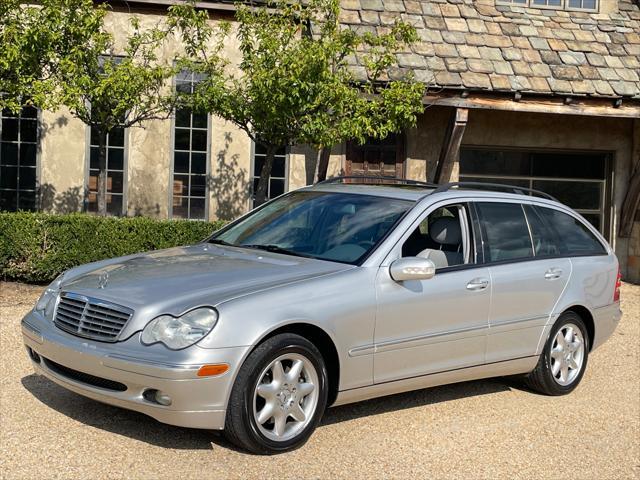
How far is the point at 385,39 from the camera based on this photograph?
1215 cm

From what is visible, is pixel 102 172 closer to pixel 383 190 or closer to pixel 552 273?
pixel 383 190

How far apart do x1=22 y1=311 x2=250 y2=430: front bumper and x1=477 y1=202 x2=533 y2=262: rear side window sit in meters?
2.53

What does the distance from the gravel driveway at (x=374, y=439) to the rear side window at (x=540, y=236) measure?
3.92 feet

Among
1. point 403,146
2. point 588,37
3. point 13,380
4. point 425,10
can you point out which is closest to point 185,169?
point 403,146

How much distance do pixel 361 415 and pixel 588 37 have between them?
1028 cm

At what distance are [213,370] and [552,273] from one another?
3.33 m

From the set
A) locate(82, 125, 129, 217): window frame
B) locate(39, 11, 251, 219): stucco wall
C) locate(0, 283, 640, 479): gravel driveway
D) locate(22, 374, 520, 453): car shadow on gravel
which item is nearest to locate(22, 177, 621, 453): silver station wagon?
locate(0, 283, 640, 479): gravel driveway

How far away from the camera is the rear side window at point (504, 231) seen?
7.04m

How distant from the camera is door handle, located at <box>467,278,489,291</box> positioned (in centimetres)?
664

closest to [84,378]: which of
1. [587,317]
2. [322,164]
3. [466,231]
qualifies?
[466,231]

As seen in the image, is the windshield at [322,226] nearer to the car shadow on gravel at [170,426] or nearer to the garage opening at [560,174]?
the car shadow on gravel at [170,426]

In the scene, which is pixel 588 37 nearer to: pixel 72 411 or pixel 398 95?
pixel 398 95

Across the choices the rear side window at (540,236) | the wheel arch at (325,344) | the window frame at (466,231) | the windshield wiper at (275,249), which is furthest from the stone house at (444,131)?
the wheel arch at (325,344)

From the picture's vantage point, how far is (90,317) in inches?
219
